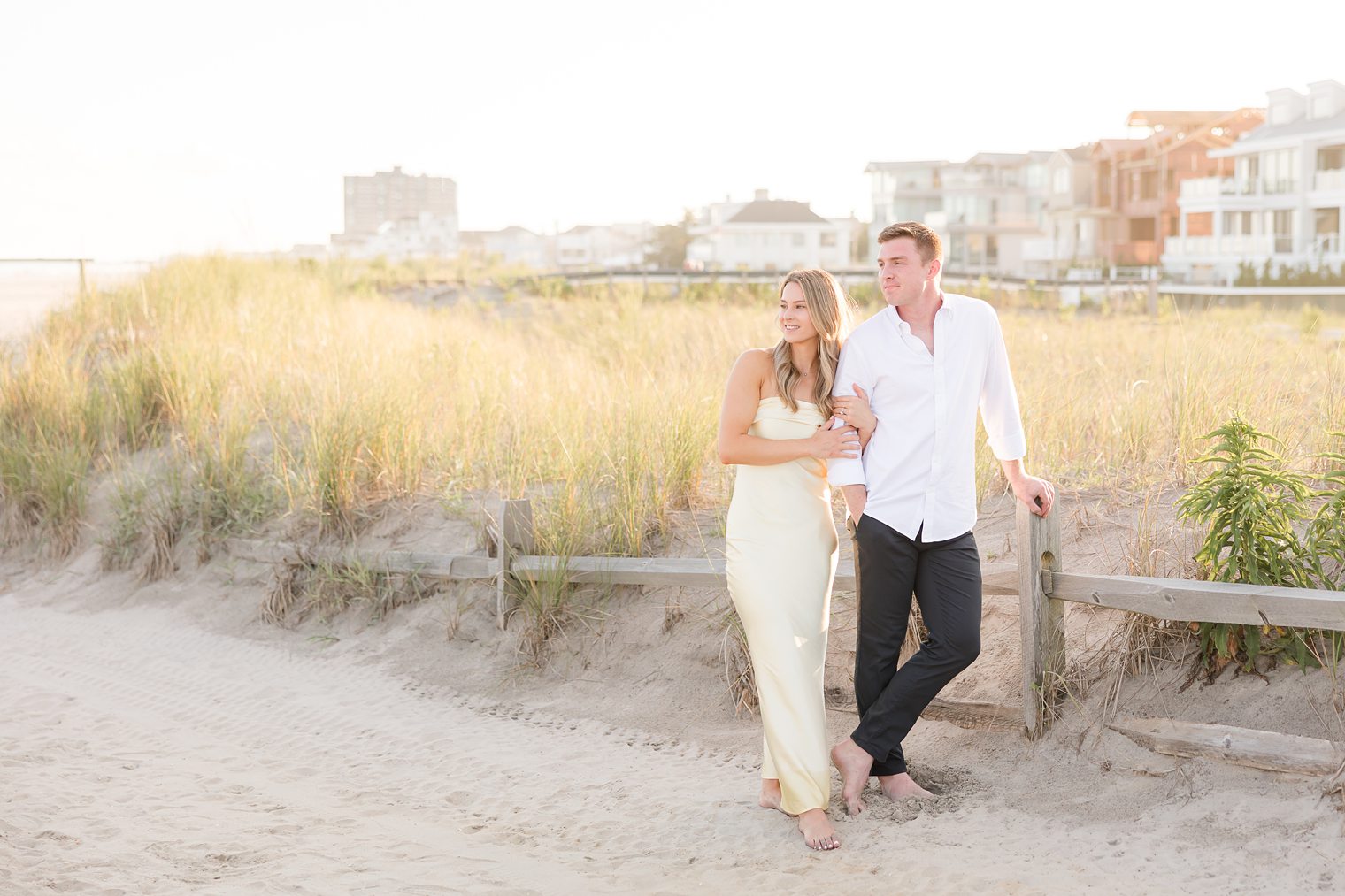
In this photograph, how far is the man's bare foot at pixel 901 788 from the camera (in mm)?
4949

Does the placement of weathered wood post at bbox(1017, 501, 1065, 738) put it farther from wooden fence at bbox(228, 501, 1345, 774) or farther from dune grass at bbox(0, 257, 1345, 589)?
dune grass at bbox(0, 257, 1345, 589)

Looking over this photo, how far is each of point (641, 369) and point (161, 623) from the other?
5.11 metres

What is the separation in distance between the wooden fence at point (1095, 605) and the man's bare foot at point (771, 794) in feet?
3.50

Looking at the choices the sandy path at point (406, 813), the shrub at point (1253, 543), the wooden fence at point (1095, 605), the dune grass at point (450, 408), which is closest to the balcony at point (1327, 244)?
the dune grass at point (450, 408)

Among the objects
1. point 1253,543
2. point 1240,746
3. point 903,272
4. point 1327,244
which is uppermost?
point 1327,244

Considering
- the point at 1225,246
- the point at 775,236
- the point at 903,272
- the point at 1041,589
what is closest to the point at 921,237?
the point at 903,272

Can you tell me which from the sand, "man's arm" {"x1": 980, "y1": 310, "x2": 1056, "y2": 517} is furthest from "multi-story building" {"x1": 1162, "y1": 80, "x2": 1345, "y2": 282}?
"man's arm" {"x1": 980, "y1": 310, "x2": 1056, "y2": 517}

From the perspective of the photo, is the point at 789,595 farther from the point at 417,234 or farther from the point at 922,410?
the point at 417,234

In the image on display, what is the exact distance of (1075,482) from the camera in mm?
7039

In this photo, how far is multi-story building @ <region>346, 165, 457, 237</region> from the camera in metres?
156

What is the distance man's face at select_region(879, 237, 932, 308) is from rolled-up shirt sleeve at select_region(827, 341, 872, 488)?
0.24 metres

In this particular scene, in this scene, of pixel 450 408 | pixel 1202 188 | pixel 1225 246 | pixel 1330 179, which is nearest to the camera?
pixel 450 408

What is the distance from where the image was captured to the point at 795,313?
4594 millimetres

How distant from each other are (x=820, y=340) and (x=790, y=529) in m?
0.72
